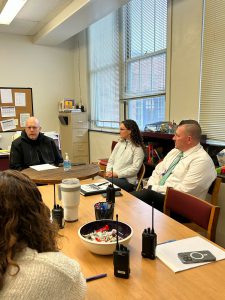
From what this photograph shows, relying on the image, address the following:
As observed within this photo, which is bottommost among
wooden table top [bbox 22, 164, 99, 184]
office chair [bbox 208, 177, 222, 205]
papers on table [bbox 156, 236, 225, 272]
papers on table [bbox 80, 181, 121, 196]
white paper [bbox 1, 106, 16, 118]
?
office chair [bbox 208, 177, 222, 205]

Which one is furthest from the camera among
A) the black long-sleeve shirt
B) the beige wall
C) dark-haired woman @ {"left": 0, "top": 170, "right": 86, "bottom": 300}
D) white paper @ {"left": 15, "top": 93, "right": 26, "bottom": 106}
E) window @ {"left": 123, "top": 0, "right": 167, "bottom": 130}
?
white paper @ {"left": 15, "top": 93, "right": 26, "bottom": 106}

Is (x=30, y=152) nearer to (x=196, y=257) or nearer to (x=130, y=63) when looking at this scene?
(x=130, y=63)

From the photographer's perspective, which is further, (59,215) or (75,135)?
(75,135)

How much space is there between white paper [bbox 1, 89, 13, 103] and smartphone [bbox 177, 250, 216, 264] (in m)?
5.01

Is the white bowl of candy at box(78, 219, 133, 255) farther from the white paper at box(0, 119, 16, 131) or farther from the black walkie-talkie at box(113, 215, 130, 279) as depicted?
the white paper at box(0, 119, 16, 131)

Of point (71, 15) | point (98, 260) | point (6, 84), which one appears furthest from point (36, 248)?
point (6, 84)

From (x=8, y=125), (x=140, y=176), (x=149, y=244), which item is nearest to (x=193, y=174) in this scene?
(x=140, y=176)

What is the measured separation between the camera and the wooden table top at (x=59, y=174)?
7.28ft

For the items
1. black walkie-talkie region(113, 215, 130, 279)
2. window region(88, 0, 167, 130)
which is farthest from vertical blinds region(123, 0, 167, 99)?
black walkie-talkie region(113, 215, 130, 279)

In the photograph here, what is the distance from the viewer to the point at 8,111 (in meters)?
5.41

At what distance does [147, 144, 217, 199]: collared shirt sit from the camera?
221cm

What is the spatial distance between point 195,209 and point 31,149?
220 cm

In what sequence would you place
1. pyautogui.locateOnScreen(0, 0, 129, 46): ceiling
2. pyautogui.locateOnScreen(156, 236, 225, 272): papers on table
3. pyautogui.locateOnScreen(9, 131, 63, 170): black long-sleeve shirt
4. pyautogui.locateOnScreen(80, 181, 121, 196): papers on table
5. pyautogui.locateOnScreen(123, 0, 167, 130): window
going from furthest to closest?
pyautogui.locateOnScreen(123, 0, 167, 130): window
pyautogui.locateOnScreen(0, 0, 129, 46): ceiling
pyautogui.locateOnScreen(9, 131, 63, 170): black long-sleeve shirt
pyautogui.locateOnScreen(80, 181, 121, 196): papers on table
pyautogui.locateOnScreen(156, 236, 225, 272): papers on table

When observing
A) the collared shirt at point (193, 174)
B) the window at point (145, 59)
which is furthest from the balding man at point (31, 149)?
the window at point (145, 59)
